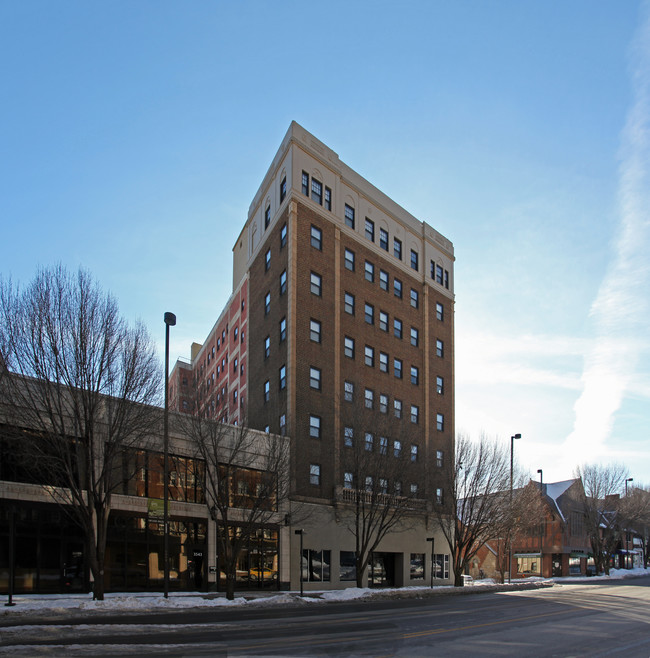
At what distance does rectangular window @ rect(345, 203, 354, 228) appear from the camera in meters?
45.4

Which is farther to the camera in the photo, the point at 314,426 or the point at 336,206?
the point at 336,206

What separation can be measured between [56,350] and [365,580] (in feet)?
83.8

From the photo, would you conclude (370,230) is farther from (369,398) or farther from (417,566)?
(417,566)

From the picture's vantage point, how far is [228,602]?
80.9 ft

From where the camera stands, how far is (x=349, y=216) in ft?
150

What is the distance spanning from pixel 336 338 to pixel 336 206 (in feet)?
31.8

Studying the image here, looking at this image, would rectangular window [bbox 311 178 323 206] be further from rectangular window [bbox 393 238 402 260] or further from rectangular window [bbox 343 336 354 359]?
rectangular window [bbox 343 336 354 359]

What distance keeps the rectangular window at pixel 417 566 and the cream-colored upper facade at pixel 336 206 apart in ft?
70.4

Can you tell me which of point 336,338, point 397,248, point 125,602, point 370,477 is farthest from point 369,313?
point 125,602

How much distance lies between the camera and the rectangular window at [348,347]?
42447mm

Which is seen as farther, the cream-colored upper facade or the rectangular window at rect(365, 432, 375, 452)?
the cream-colored upper facade

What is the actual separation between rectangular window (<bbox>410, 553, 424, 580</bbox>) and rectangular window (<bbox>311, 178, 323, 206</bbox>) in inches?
1014

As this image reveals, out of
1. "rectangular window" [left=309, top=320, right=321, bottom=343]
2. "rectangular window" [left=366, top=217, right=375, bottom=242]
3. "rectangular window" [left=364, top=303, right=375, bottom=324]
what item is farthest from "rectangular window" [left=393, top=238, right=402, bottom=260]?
"rectangular window" [left=309, top=320, right=321, bottom=343]

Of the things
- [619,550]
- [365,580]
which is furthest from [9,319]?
[619,550]
